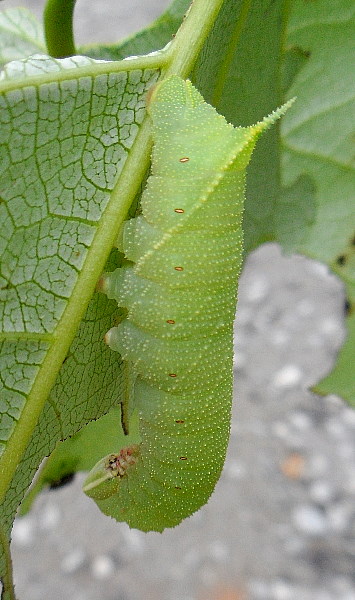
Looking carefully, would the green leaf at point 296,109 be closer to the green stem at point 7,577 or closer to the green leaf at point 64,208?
the green leaf at point 64,208

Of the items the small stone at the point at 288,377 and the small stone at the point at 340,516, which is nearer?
the small stone at the point at 340,516

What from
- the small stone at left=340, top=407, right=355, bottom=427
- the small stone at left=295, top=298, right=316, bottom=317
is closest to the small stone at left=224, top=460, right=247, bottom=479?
the small stone at left=340, top=407, right=355, bottom=427

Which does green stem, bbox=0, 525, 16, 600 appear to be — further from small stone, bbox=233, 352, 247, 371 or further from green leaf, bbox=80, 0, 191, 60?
small stone, bbox=233, 352, 247, 371

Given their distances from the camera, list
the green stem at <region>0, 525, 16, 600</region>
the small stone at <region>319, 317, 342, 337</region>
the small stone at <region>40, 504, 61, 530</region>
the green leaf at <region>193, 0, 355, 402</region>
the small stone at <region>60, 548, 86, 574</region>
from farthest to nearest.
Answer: the small stone at <region>319, 317, 342, 337</region> < the small stone at <region>40, 504, 61, 530</region> < the small stone at <region>60, 548, 86, 574</region> < the green leaf at <region>193, 0, 355, 402</region> < the green stem at <region>0, 525, 16, 600</region>

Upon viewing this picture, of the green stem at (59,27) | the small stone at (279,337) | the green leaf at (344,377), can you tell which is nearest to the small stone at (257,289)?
the small stone at (279,337)

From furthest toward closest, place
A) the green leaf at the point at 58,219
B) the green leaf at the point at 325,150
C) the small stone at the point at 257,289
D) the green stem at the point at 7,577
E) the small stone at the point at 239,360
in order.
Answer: the small stone at the point at 257,289, the small stone at the point at 239,360, the green leaf at the point at 325,150, the green stem at the point at 7,577, the green leaf at the point at 58,219
